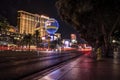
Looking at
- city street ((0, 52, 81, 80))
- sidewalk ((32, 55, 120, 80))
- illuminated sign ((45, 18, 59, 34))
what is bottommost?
sidewalk ((32, 55, 120, 80))

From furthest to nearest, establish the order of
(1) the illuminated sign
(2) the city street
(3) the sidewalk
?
(1) the illuminated sign, (2) the city street, (3) the sidewalk

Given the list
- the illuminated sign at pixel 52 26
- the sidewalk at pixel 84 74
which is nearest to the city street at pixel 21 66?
the sidewalk at pixel 84 74

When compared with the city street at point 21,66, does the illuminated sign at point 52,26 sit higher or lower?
higher

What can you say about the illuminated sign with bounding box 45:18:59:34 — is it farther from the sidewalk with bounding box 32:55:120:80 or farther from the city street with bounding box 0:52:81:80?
the sidewalk with bounding box 32:55:120:80

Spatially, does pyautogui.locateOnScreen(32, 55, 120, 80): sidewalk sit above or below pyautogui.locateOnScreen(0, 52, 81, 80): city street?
below

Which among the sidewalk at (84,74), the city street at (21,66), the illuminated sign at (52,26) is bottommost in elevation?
the sidewalk at (84,74)

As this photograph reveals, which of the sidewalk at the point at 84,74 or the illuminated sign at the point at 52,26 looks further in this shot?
the illuminated sign at the point at 52,26

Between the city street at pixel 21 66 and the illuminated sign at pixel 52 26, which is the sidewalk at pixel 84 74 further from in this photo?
the illuminated sign at pixel 52 26

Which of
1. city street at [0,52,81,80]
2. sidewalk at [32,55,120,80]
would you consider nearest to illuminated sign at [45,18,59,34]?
city street at [0,52,81,80]

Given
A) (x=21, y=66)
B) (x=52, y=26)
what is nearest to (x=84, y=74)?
(x=21, y=66)

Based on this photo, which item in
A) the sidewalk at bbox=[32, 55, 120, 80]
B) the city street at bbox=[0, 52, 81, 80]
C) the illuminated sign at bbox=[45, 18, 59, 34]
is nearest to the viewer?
the sidewalk at bbox=[32, 55, 120, 80]

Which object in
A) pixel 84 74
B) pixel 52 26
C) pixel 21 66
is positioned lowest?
pixel 84 74

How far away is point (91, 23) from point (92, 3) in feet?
30.6

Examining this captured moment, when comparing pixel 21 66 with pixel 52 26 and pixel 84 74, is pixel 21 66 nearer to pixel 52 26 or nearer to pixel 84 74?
pixel 84 74
